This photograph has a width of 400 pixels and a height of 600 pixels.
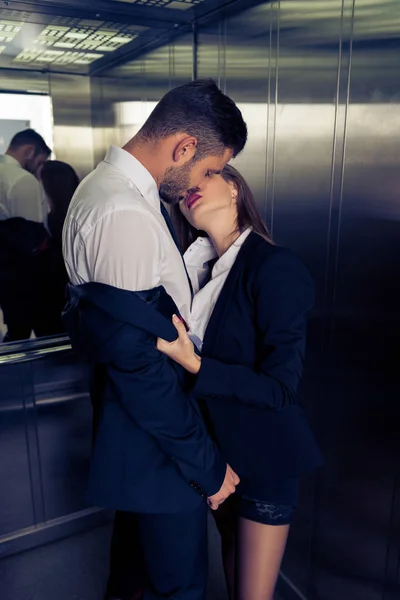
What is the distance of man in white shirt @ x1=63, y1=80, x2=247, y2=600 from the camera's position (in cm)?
139

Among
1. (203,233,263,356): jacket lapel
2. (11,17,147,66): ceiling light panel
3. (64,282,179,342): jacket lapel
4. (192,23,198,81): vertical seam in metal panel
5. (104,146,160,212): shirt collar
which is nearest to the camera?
(64,282,179,342): jacket lapel

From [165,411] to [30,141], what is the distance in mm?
1806

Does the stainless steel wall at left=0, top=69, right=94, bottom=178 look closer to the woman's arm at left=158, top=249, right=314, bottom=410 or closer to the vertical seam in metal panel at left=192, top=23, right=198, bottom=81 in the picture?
the vertical seam in metal panel at left=192, top=23, right=198, bottom=81

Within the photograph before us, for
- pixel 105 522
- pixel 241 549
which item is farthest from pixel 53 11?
pixel 105 522

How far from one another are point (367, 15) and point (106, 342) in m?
1.32

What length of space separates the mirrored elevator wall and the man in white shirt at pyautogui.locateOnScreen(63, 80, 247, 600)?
1.52ft

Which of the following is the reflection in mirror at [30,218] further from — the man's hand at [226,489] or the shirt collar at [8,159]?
the man's hand at [226,489]

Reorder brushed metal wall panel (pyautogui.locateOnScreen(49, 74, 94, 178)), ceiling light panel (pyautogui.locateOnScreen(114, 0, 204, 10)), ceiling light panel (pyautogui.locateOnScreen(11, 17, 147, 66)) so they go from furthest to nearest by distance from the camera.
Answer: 1. brushed metal wall panel (pyautogui.locateOnScreen(49, 74, 94, 178))
2. ceiling light panel (pyautogui.locateOnScreen(11, 17, 147, 66))
3. ceiling light panel (pyautogui.locateOnScreen(114, 0, 204, 10))

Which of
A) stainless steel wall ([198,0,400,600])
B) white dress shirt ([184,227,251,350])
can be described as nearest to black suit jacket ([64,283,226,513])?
white dress shirt ([184,227,251,350])

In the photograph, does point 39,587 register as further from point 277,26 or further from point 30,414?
point 277,26

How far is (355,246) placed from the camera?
187 cm

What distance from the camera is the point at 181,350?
4.87ft

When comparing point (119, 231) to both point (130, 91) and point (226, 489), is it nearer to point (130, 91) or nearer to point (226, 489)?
point (226, 489)

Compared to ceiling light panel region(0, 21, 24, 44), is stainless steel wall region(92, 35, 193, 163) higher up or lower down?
lower down
